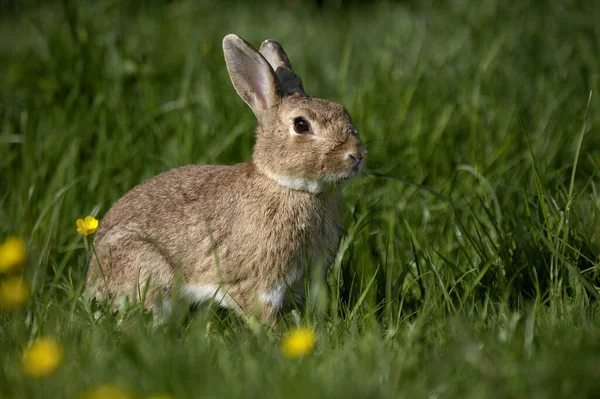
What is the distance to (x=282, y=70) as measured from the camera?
154 inches

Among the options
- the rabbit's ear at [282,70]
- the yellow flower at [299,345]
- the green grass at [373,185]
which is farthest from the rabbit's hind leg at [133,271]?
the yellow flower at [299,345]

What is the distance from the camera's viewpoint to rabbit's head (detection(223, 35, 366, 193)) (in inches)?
135

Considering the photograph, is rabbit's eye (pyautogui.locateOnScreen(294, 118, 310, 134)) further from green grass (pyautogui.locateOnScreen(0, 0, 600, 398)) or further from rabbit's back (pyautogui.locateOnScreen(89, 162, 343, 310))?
green grass (pyautogui.locateOnScreen(0, 0, 600, 398))

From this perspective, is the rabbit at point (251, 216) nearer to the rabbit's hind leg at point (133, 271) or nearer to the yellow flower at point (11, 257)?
the rabbit's hind leg at point (133, 271)

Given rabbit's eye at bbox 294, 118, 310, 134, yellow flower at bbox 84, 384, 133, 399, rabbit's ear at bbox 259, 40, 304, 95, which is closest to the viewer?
yellow flower at bbox 84, 384, 133, 399

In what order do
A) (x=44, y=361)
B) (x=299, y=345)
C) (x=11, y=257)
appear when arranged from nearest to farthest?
1. (x=44, y=361)
2. (x=299, y=345)
3. (x=11, y=257)

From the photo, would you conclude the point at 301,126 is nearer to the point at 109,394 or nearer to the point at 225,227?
the point at 225,227

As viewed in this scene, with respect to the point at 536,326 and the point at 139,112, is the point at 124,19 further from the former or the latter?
the point at 536,326

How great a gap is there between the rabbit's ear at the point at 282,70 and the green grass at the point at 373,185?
669mm

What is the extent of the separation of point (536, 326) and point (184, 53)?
3.87 metres

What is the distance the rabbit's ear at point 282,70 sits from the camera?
3871mm

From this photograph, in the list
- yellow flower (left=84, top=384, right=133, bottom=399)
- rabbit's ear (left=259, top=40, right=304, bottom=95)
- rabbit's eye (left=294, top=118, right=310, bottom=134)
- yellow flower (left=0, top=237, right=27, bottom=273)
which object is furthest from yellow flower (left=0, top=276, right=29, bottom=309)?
rabbit's ear (left=259, top=40, right=304, bottom=95)

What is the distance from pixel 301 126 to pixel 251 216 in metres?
0.44

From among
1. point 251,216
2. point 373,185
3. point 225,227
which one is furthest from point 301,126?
point 373,185
